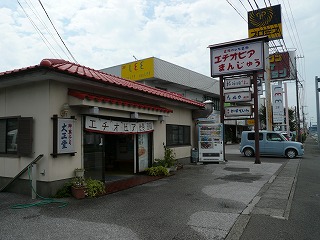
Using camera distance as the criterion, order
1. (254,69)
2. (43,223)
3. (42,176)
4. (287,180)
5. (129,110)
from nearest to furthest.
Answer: (43,223) → (42,176) → (129,110) → (287,180) → (254,69)

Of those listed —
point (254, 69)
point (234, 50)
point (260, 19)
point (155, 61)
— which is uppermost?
point (260, 19)

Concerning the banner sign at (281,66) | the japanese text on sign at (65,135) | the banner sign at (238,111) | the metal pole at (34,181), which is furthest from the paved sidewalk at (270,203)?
the banner sign at (281,66)

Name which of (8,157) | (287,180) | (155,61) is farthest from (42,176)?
(155,61)

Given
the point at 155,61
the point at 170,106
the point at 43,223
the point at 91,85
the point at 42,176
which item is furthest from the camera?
the point at 155,61

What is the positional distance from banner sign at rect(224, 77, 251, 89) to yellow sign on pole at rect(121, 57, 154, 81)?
8941 millimetres

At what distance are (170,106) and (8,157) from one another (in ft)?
24.4

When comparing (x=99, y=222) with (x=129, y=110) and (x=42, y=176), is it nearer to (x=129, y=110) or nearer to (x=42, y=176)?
(x=42, y=176)

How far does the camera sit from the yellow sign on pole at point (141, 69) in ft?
75.5

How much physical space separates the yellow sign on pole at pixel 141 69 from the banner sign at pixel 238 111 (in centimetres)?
908

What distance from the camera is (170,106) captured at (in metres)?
13.2

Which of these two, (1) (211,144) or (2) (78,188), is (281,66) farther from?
(2) (78,188)

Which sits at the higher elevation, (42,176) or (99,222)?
(42,176)

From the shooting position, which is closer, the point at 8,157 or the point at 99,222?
the point at 99,222

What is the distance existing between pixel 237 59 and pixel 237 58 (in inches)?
2.2
